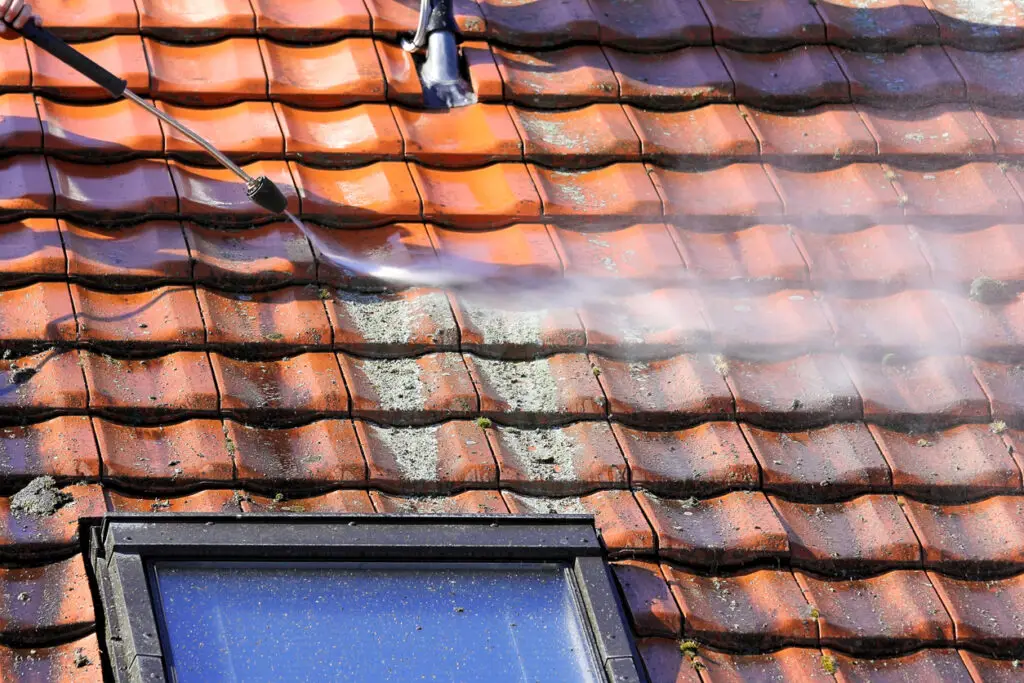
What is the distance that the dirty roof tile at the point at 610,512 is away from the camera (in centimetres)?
307

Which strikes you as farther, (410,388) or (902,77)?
(902,77)

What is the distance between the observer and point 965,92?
4273 mm

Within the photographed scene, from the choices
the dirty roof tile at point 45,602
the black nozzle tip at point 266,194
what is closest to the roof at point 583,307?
the dirty roof tile at point 45,602

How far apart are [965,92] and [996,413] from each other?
1176 millimetres

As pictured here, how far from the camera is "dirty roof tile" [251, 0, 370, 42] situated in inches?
159

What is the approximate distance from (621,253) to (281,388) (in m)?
0.98

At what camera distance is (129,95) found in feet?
11.9

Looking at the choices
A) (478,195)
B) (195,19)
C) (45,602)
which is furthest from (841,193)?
(45,602)

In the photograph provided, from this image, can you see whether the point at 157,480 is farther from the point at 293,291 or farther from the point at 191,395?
the point at 293,291

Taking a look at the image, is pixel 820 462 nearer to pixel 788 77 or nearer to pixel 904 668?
pixel 904 668

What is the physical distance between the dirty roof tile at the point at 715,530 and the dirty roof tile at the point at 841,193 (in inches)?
40.0

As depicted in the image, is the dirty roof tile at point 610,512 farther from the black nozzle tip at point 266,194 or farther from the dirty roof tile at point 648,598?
the black nozzle tip at point 266,194

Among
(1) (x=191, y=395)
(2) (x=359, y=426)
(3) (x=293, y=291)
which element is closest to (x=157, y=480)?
(1) (x=191, y=395)

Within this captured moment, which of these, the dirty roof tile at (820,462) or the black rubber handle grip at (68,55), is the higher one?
the black rubber handle grip at (68,55)
